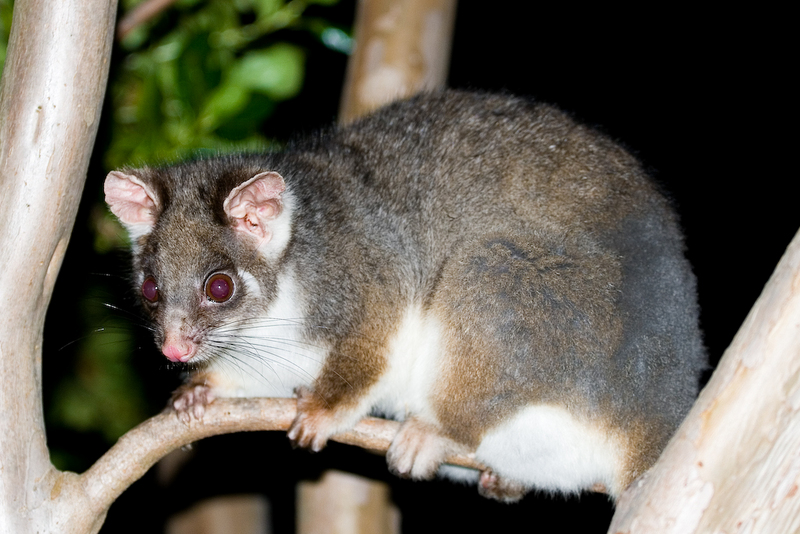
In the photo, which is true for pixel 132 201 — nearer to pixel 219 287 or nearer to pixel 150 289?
pixel 150 289

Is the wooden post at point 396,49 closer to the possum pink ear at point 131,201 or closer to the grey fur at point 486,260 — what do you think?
the grey fur at point 486,260

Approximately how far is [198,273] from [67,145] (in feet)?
2.49

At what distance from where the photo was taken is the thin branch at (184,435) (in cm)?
331

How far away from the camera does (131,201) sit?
3684 millimetres

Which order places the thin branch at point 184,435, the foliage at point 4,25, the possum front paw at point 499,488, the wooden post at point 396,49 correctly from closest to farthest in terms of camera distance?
the thin branch at point 184,435 → the possum front paw at point 499,488 → the foliage at point 4,25 → the wooden post at point 396,49

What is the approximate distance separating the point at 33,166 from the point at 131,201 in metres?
0.66

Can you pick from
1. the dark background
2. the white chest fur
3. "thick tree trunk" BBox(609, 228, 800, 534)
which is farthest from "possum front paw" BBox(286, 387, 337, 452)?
the dark background

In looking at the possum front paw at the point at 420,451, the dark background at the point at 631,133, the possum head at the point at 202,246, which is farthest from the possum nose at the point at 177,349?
the dark background at the point at 631,133

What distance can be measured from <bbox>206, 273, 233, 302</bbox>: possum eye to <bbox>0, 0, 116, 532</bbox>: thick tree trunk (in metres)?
0.66

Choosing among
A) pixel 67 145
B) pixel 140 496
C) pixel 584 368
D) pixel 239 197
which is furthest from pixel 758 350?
pixel 140 496

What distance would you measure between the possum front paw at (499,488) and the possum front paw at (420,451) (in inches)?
14.3

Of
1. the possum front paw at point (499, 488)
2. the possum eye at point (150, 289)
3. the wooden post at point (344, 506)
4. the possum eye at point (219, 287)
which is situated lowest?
the wooden post at point (344, 506)

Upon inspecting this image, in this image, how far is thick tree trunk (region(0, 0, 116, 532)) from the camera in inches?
120

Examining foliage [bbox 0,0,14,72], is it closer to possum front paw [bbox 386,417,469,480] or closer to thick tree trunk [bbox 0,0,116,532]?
thick tree trunk [bbox 0,0,116,532]
